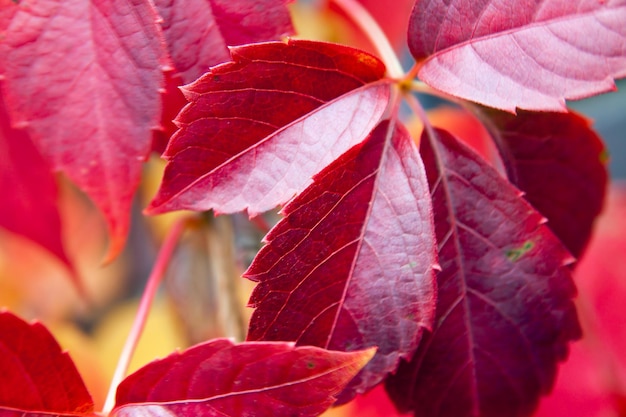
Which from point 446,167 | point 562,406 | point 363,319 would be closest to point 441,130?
point 446,167

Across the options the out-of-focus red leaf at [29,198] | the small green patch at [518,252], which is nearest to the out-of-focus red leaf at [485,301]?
the small green patch at [518,252]

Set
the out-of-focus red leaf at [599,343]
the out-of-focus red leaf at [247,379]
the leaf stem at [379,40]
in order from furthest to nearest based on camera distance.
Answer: the out-of-focus red leaf at [599,343] < the leaf stem at [379,40] < the out-of-focus red leaf at [247,379]

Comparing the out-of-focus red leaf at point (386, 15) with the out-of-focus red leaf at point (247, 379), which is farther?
the out-of-focus red leaf at point (386, 15)

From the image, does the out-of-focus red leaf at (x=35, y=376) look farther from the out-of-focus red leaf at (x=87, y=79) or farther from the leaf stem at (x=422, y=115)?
the leaf stem at (x=422, y=115)

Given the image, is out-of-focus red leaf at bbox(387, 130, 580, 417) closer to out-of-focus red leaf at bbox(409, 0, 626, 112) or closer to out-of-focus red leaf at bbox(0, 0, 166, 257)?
out-of-focus red leaf at bbox(409, 0, 626, 112)

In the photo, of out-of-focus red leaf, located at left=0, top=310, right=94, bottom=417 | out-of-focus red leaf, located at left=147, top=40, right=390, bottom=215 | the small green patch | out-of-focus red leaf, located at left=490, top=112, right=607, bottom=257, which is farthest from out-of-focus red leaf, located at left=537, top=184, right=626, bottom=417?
out-of-focus red leaf, located at left=0, top=310, right=94, bottom=417

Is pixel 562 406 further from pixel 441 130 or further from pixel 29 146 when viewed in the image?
pixel 29 146

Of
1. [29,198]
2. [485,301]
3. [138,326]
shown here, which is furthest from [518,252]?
[29,198]

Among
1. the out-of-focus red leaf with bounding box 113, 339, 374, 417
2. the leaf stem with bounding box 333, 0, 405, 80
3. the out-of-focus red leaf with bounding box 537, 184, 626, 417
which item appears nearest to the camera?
the out-of-focus red leaf with bounding box 113, 339, 374, 417
